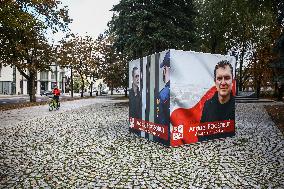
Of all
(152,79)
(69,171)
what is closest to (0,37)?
(152,79)

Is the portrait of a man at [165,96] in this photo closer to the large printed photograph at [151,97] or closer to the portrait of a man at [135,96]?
the large printed photograph at [151,97]

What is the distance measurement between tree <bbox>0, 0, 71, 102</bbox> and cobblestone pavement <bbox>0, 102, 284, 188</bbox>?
44.0 feet

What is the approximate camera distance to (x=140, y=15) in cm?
2144

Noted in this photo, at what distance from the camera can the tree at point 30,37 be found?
23.8 metres

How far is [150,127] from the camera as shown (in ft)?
32.6

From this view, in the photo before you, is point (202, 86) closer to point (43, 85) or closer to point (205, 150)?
point (205, 150)

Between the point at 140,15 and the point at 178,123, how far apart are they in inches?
558

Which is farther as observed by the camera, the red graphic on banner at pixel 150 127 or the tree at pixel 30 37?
the tree at pixel 30 37

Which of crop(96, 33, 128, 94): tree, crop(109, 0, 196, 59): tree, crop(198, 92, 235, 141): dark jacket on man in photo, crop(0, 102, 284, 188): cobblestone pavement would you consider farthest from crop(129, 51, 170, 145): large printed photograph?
crop(96, 33, 128, 94): tree

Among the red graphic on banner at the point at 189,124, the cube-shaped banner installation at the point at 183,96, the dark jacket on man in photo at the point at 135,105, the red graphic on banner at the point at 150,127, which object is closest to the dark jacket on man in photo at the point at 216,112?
the cube-shaped banner installation at the point at 183,96

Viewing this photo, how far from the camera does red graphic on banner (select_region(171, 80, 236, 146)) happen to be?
8.93 metres

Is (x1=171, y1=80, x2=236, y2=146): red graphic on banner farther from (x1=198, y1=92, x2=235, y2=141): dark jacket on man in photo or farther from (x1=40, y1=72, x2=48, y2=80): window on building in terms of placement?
(x1=40, y1=72, x2=48, y2=80): window on building

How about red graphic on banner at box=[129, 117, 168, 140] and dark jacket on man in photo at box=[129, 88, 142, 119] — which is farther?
dark jacket on man in photo at box=[129, 88, 142, 119]

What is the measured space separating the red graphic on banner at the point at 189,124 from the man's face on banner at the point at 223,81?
26 centimetres
